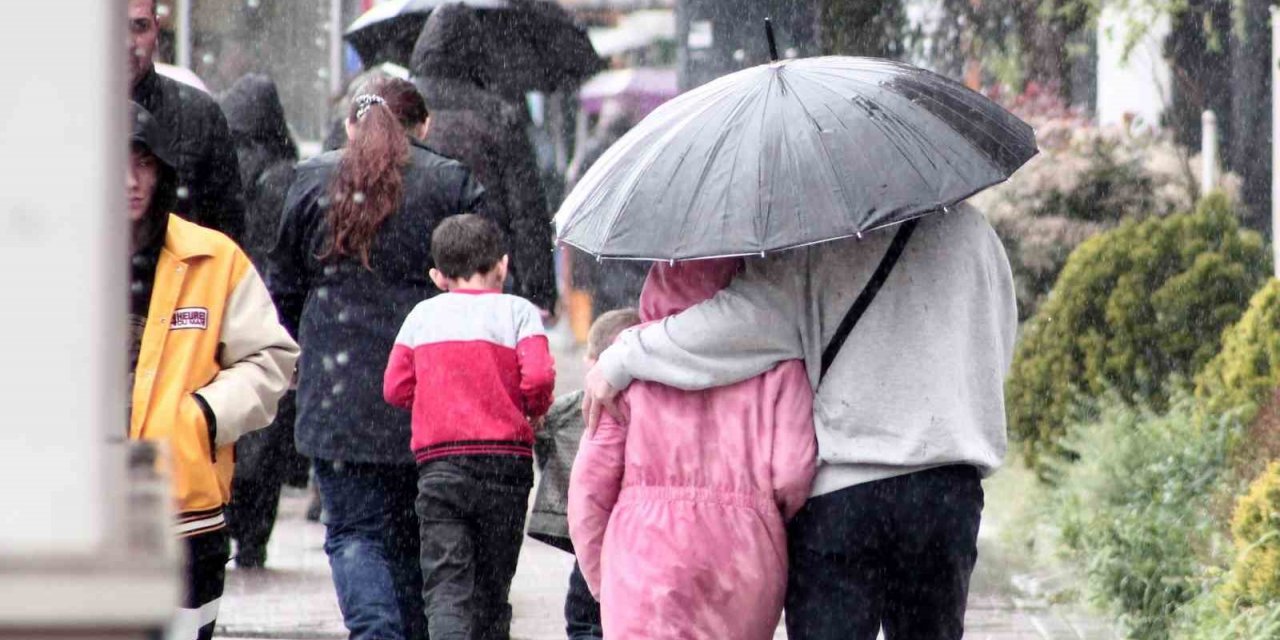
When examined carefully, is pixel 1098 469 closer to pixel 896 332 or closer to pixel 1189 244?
pixel 1189 244

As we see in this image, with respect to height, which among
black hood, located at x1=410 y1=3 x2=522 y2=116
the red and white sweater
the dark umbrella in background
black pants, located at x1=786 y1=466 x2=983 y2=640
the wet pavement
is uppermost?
the dark umbrella in background

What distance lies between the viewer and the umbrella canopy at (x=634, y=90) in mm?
24047

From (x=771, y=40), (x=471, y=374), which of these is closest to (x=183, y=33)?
(x=471, y=374)

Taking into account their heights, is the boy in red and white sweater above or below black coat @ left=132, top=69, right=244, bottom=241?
below

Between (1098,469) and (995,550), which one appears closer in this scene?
(1098,469)

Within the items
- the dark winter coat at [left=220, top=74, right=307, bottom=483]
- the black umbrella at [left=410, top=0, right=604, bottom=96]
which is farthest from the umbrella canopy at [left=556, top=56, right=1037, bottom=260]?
the dark winter coat at [left=220, top=74, right=307, bottom=483]

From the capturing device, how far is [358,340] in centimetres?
617

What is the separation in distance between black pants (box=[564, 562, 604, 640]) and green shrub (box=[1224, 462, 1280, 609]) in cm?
168

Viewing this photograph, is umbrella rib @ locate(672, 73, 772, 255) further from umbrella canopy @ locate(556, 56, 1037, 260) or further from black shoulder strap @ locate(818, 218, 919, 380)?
black shoulder strap @ locate(818, 218, 919, 380)

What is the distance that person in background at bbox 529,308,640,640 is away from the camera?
18.3ft

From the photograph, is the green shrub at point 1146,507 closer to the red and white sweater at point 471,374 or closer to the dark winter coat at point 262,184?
the red and white sweater at point 471,374

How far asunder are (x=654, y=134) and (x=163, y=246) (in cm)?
109

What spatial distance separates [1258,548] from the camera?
211 inches

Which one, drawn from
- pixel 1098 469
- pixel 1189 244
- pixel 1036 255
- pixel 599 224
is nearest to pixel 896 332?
pixel 599 224
